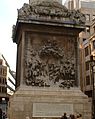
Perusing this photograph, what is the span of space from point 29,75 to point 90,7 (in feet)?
150

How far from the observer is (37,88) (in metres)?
19.0

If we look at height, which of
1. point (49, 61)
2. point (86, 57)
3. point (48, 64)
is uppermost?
point (86, 57)

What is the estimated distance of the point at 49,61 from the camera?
19734 millimetres

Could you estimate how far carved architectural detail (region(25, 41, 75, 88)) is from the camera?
1925 centimetres

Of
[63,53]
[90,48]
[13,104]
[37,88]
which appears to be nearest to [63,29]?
[63,53]

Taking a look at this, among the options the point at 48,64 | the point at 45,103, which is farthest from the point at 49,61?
the point at 45,103

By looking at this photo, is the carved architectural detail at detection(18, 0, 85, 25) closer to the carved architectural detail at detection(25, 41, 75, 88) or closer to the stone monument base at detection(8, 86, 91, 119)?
the carved architectural detail at detection(25, 41, 75, 88)

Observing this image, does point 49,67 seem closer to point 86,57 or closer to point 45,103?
point 45,103

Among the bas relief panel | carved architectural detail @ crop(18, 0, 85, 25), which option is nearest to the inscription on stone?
the bas relief panel

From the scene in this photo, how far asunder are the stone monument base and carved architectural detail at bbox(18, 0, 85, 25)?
460 cm

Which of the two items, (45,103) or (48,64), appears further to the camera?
(48,64)

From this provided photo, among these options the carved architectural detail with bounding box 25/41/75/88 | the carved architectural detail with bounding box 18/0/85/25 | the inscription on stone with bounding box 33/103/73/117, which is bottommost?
the inscription on stone with bounding box 33/103/73/117

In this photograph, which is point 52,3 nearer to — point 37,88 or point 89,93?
point 37,88

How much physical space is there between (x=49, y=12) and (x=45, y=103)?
19.6ft
